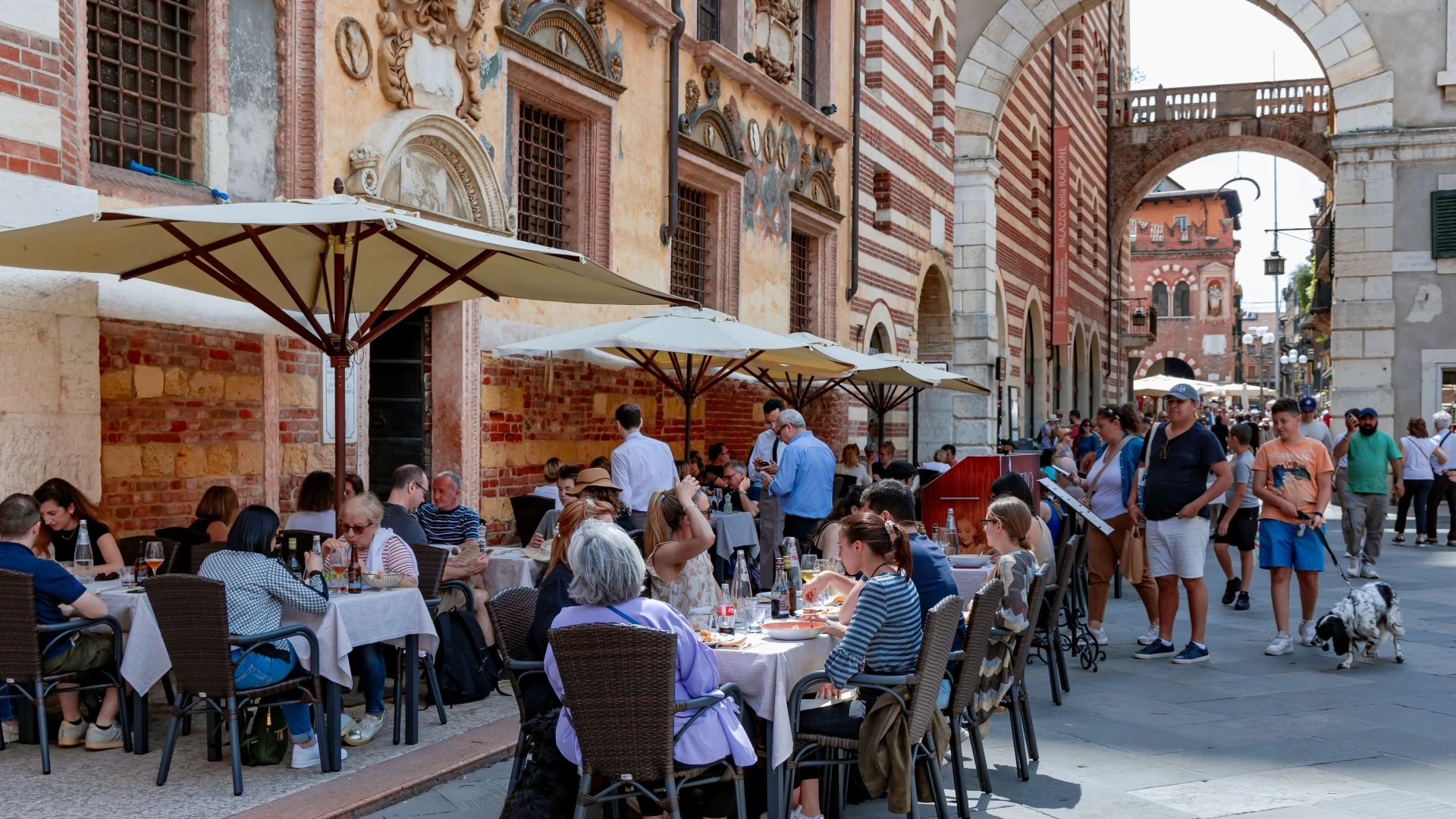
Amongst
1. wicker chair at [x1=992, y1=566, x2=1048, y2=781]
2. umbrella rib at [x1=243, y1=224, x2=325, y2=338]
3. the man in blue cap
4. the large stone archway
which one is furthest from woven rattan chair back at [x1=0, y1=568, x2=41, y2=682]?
the large stone archway

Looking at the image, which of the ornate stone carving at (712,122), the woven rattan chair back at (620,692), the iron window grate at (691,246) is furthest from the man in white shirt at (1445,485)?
the woven rattan chair back at (620,692)

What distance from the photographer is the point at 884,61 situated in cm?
A: 1930

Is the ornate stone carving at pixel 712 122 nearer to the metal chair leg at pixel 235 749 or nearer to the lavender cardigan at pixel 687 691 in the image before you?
the metal chair leg at pixel 235 749

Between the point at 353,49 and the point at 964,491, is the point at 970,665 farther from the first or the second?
the point at 964,491

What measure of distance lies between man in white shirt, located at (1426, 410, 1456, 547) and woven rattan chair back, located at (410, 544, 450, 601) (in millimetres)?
13498

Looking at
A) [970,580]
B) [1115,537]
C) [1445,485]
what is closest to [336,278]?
[970,580]

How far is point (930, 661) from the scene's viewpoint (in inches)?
182

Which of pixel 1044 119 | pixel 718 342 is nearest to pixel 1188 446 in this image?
pixel 718 342

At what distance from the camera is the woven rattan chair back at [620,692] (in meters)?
3.98

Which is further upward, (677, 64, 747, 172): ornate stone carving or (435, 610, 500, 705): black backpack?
(677, 64, 747, 172): ornate stone carving

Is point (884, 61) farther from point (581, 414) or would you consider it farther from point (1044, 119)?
point (1044, 119)

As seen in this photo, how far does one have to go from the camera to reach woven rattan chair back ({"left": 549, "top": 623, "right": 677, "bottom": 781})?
398 cm

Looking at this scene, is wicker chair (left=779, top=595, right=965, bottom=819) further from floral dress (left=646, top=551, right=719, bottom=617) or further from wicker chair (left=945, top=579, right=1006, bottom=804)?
floral dress (left=646, top=551, right=719, bottom=617)

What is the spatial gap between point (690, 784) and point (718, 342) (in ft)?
18.8
